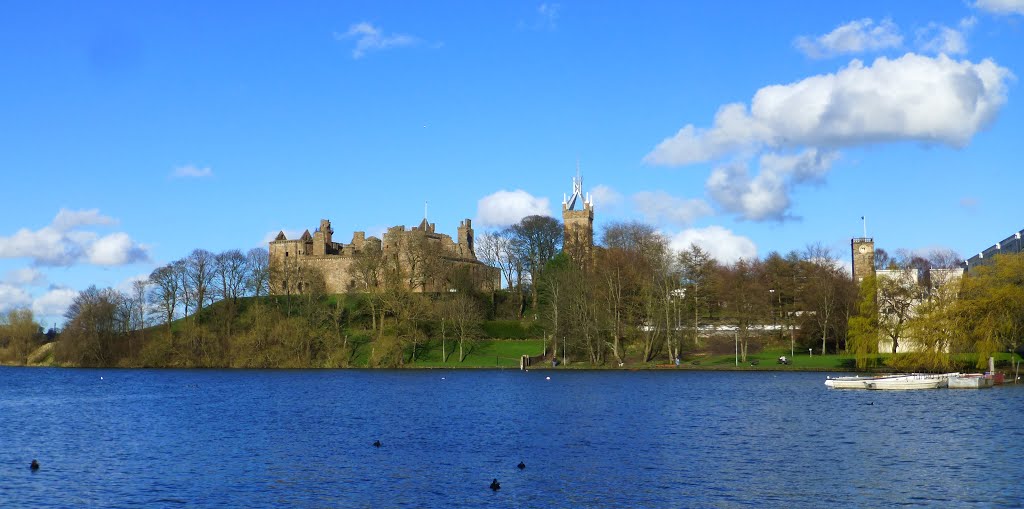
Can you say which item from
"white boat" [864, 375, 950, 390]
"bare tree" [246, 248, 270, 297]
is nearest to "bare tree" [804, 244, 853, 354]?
"white boat" [864, 375, 950, 390]

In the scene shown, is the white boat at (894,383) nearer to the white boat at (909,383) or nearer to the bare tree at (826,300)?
the white boat at (909,383)

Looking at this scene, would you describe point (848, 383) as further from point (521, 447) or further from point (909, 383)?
point (521, 447)

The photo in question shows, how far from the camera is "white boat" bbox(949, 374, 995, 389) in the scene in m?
58.9

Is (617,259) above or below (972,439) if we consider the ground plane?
above

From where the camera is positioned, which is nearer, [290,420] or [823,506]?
[823,506]

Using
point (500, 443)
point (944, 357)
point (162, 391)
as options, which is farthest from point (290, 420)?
point (944, 357)

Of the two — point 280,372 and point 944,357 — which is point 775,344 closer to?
point 944,357

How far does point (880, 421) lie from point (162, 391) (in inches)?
1704

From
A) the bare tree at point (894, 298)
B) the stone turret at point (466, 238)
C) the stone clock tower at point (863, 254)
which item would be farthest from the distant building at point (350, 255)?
the bare tree at point (894, 298)

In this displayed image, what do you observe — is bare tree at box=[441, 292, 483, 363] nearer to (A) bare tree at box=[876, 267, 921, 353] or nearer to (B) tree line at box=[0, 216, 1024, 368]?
(B) tree line at box=[0, 216, 1024, 368]

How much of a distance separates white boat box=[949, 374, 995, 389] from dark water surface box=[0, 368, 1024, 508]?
55.7 inches

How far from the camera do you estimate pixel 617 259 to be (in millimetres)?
93312

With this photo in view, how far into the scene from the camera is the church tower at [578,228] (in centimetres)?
11731

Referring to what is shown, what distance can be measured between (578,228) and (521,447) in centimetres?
9582
